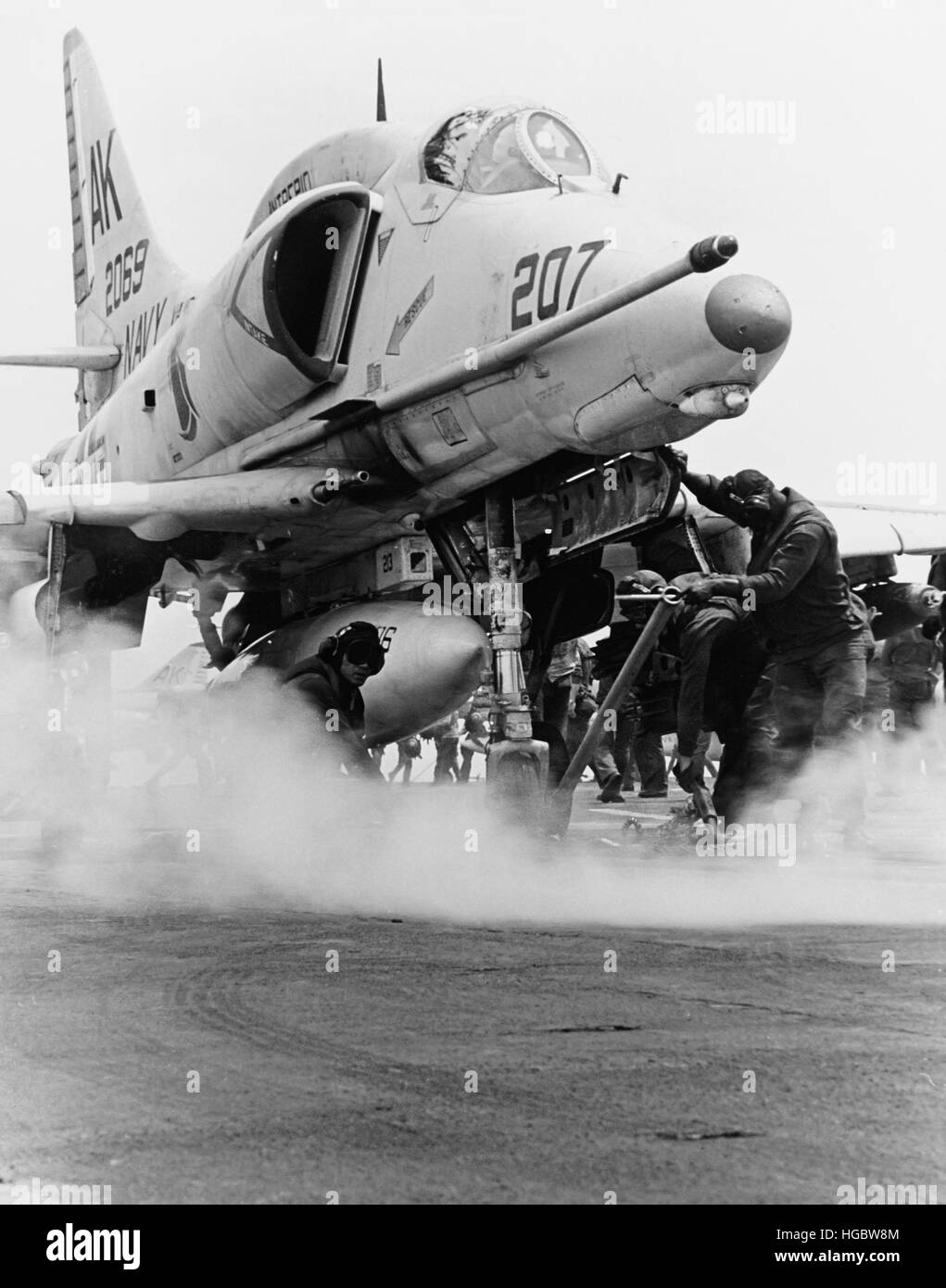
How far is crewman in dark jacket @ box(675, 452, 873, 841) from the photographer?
10.0 m

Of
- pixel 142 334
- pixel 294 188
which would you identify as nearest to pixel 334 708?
pixel 294 188

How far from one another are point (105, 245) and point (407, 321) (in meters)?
8.73

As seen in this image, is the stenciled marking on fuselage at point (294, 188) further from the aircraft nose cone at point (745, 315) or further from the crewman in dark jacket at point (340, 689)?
the aircraft nose cone at point (745, 315)

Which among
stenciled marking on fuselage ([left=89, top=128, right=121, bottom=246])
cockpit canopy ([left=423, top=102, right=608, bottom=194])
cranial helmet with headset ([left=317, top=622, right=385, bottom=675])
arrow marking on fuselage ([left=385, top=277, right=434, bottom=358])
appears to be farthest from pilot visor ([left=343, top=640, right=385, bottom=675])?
stenciled marking on fuselage ([left=89, top=128, right=121, bottom=246])

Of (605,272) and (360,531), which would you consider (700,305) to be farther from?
(360,531)

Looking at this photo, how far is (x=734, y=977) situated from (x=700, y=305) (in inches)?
172

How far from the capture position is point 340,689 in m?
9.85

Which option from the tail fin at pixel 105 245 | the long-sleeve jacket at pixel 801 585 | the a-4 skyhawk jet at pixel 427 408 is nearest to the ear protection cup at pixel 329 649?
the a-4 skyhawk jet at pixel 427 408

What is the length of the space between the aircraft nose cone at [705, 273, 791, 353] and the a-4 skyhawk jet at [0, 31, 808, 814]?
0.05ft

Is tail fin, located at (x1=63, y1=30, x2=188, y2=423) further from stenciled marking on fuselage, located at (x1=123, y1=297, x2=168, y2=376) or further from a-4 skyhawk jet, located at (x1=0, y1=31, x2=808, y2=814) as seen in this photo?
a-4 skyhawk jet, located at (x1=0, y1=31, x2=808, y2=814)

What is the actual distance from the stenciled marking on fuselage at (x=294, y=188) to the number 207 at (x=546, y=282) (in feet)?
9.17

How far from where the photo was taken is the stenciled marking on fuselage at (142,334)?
53.4 ft

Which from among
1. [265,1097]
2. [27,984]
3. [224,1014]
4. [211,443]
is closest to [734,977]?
[224,1014]

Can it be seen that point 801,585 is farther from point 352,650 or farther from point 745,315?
point 352,650
